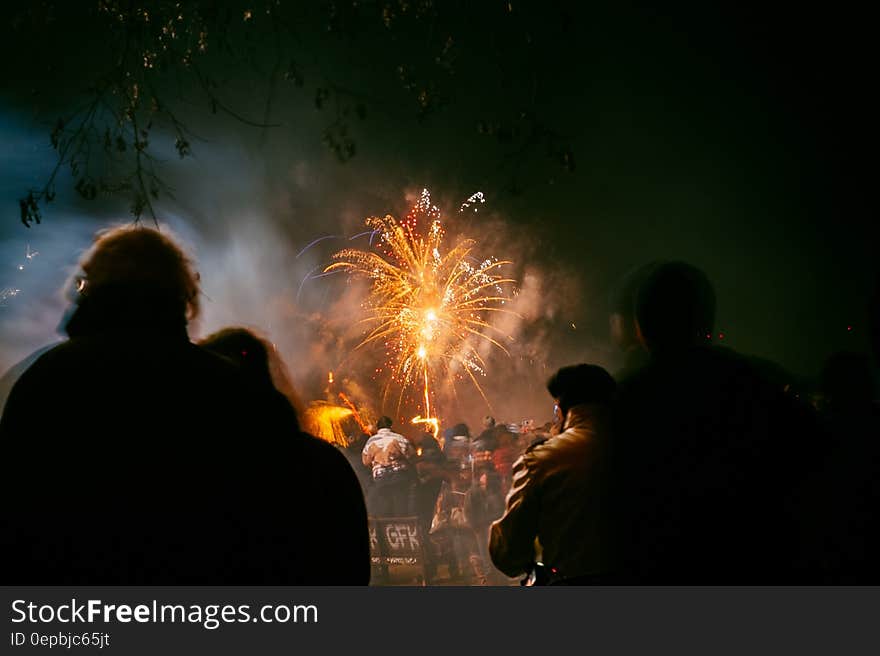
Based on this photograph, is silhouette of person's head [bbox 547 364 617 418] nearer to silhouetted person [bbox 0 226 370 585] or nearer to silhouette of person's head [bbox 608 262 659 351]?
silhouette of person's head [bbox 608 262 659 351]

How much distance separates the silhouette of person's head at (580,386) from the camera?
9.67ft

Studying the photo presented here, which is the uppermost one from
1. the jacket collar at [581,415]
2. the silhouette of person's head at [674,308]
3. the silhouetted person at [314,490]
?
the silhouette of person's head at [674,308]

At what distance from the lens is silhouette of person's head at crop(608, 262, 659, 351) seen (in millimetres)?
2432

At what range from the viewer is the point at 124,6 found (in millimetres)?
3467

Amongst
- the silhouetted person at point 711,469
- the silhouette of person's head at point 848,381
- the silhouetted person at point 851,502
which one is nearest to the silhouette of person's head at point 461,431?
the silhouette of person's head at point 848,381

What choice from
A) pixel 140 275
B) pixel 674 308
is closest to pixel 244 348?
pixel 140 275

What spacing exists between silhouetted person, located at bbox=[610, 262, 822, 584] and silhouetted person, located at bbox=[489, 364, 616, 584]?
0.99ft

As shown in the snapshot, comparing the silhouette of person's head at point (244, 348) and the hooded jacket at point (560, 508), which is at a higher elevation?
the silhouette of person's head at point (244, 348)

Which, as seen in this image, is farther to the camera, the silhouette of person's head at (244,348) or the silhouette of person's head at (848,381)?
the silhouette of person's head at (848,381)

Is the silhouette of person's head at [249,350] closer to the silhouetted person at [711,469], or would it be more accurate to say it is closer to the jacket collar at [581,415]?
the jacket collar at [581,415]

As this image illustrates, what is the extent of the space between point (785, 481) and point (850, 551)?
27cm

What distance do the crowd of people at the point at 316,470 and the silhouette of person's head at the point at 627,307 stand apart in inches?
0.6

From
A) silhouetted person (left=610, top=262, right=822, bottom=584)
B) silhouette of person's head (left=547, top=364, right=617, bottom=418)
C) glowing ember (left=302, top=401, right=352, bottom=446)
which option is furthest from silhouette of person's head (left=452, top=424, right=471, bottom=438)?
silhouetted person (left=610, top=262, right=822, bottom=584)

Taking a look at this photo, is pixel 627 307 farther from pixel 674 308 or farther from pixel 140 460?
pixel 140 460
